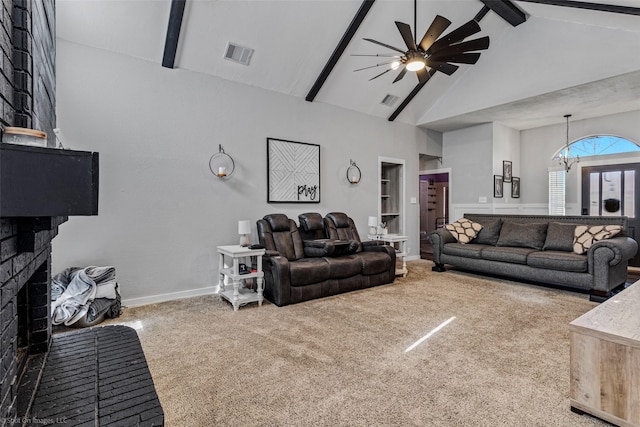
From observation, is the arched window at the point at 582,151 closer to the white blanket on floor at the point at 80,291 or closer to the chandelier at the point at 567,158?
the chandelier at the point at 567,158

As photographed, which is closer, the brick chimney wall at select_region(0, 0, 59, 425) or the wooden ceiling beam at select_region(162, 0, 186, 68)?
the brick chimney wall at select_region(0, 0, 59, 425)

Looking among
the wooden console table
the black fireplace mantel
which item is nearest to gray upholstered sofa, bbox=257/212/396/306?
the wooden console table

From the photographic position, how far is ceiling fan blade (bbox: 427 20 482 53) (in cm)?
294

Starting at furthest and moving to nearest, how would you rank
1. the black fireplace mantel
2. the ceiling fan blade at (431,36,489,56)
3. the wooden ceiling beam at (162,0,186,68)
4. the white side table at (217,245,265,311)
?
the white side table at (217,245,265,311)
the wooden ceiling beam at (162,0,186,68)
the ceiling fan blade at (431,36,489,56)
the black fireplace mantel

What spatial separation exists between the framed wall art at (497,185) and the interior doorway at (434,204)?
2034 mm

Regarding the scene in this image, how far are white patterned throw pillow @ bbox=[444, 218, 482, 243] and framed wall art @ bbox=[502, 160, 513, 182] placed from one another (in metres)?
2.04

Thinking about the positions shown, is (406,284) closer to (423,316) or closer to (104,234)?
(423,316)

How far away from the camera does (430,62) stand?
348 cm

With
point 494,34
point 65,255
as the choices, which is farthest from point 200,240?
point 494,34

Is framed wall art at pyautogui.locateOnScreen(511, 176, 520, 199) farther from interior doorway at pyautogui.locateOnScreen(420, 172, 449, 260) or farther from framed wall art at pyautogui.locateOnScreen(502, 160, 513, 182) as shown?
interior doorway at pyautogui.locateOnScreen(420, 172, 449, 260)

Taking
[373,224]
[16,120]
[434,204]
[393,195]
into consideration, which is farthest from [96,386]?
[434,204]

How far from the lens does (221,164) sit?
4.34 m

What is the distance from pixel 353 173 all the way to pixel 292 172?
1263 millimetres

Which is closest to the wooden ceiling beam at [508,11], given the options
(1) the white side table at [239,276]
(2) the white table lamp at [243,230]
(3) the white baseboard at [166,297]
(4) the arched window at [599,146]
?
(4) the arched window at [599,146]
